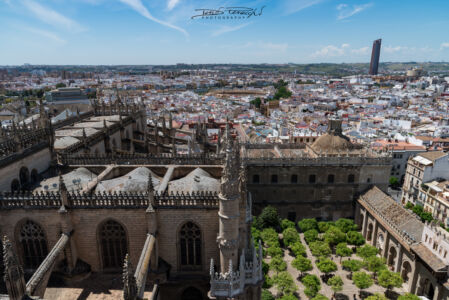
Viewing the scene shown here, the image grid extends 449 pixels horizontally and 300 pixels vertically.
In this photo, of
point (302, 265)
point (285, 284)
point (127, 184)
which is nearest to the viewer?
point (127, 184)

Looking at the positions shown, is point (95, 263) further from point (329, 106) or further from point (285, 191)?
point (329, 106)

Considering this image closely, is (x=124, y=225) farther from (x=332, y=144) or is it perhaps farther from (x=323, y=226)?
(x=332, y=144)

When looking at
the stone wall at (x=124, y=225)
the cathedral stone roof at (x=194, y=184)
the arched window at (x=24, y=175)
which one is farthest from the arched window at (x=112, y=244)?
the arched window at (x=24, y=175)

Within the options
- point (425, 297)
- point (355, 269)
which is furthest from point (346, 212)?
point (425, 297)

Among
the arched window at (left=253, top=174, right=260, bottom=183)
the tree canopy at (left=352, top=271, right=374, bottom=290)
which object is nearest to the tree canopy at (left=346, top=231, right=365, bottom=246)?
the tree canopy at (left=352, top=271, right=374, bottom=290)

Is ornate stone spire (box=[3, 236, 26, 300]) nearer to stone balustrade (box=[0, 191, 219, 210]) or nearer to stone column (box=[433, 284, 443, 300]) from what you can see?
stone balustrade (box=[0, 191, 219, 210])

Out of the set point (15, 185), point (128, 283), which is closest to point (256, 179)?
point (15, 185)
